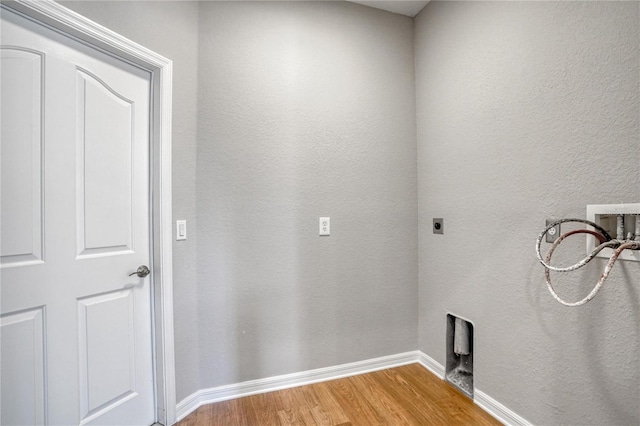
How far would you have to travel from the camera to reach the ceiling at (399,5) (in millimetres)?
1887

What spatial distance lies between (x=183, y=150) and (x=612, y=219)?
2.02 m

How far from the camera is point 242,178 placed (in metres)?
1.65

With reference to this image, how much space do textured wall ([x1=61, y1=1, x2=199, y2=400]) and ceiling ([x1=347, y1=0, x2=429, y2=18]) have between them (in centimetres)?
121

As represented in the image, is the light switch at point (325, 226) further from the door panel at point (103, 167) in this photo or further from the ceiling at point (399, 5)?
the ceiling at point (399, 5)

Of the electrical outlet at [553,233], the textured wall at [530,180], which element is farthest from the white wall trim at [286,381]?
the electrical outlet at [553,233]

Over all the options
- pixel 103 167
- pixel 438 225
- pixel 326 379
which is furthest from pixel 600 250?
pixel 103 167

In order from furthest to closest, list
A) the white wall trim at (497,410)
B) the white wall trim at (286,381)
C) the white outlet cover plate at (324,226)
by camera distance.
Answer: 1. the white outlet cover plate at (324,226)
2. the white wall trim at (286,381)
3. the white wall trim at (497,410)

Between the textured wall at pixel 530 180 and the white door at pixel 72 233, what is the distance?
1839mm

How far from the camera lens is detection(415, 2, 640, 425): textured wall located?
0.99 m

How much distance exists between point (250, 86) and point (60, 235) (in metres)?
1.25

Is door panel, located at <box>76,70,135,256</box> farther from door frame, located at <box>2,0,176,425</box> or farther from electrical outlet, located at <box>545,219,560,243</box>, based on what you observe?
electrical outlet, located at <box>545,219,560,243</box>

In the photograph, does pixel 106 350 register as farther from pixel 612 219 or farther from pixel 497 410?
pixel 612 219

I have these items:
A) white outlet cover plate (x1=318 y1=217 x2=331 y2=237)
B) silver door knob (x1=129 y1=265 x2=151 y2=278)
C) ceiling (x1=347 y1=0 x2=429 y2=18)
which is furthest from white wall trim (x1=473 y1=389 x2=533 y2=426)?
ceiling (x1=347 y1=0 x2=429 y2=18)

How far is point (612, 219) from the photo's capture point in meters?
1.02
